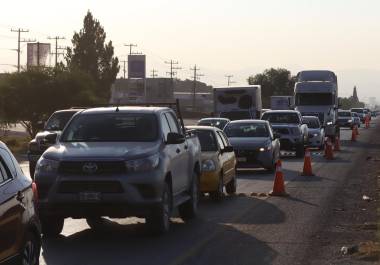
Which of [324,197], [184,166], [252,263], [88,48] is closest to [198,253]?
[252,263]

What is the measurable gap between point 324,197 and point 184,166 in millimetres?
5575

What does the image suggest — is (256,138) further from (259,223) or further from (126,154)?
(126,154)

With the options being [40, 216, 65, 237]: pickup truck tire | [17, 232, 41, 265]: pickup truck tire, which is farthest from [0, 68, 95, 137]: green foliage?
[17, 232, 41, 265]: pickup truck tire

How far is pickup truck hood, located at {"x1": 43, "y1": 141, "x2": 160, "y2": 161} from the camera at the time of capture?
11.9m

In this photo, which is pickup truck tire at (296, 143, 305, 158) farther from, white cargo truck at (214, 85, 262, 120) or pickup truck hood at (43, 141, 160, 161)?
pickup truck hood at (43, 141, 160, 161)

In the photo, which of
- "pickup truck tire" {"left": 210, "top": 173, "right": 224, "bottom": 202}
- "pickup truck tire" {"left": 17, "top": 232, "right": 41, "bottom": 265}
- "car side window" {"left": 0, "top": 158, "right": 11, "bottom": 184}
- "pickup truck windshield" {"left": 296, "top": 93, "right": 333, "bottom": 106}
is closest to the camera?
"car side window" {"left": 0, "top": 158, "right": 11, "bottom": 184}

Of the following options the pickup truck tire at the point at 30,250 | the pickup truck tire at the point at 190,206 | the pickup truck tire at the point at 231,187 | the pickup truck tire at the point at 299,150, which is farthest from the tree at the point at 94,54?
the pickup truck tire at the point at 30,250

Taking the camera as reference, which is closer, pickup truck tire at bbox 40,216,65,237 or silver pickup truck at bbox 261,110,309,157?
pickup truck tire at bbox 40,216,65,237

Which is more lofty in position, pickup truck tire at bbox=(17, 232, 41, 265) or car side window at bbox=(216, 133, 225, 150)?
car side window at bbox=(216, 133, 225, 150)

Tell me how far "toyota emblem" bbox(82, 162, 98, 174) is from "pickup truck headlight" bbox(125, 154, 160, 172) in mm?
420

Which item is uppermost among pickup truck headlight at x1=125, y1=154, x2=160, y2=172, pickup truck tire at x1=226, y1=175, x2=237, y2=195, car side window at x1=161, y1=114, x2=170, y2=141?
car side window at x1=161, y1=114, x2=170, y2=141

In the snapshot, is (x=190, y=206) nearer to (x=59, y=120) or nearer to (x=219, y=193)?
(x=219, y=193)

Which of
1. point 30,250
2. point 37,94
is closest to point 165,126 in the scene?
point 30,250

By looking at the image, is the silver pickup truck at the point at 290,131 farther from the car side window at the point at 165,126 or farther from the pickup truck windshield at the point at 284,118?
the car side window at the point at 165,126
